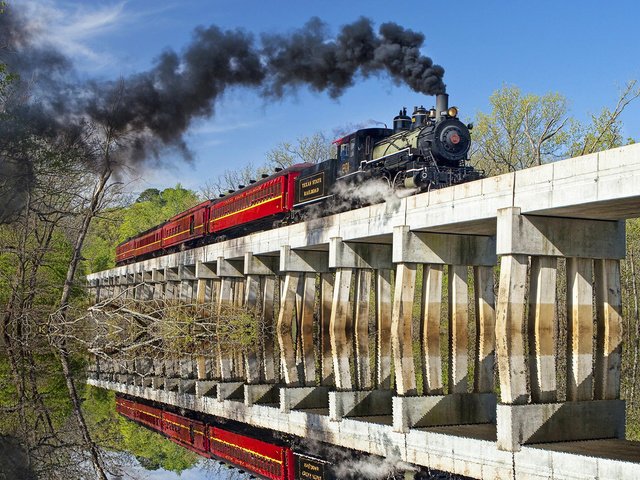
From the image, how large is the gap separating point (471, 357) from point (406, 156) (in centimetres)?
817

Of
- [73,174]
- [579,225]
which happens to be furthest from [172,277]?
[579,225]

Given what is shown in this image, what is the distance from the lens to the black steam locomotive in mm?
21641

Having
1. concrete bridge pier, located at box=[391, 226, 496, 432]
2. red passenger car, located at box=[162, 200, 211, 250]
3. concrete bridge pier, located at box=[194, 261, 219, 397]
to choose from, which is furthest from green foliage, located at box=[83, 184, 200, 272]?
concrete bridge pier, located at box=[391, 226, 496, 432]

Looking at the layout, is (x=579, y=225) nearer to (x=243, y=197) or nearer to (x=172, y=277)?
(x=243, y=197)

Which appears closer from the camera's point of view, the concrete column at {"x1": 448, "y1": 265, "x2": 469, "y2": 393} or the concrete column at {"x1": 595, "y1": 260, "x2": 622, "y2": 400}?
the concrete column at {"x1": 595, "y1": 260, "x2": 622, "y2": 400}

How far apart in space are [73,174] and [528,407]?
18.7 m

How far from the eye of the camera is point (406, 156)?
72.6ft

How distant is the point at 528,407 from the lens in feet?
44.6

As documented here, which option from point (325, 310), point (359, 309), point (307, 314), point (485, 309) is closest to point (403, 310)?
point (485, 309)

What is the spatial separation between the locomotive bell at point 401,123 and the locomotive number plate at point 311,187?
3.16 metres

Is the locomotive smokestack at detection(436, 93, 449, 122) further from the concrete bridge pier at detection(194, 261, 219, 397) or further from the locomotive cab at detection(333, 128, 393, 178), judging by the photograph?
the concrete bridge pier at detection(194, 261, 219, 397)

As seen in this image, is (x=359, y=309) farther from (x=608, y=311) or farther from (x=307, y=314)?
(x=608, y=311)

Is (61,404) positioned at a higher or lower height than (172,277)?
lower

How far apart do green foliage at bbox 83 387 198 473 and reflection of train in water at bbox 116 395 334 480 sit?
0.24 meters
